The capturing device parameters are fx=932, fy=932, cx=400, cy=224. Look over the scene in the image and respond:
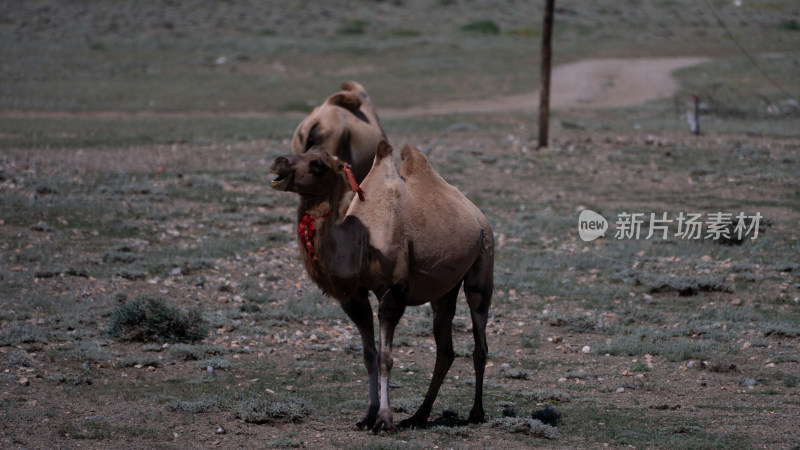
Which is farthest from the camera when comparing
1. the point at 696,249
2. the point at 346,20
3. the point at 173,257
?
the point at 346,20

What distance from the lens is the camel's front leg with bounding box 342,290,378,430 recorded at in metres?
8.19

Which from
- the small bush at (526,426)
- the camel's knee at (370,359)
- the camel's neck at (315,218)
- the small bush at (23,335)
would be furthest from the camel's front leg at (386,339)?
the small bush at (23,335)

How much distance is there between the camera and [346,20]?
63.7m

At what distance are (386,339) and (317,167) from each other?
1.63 meters

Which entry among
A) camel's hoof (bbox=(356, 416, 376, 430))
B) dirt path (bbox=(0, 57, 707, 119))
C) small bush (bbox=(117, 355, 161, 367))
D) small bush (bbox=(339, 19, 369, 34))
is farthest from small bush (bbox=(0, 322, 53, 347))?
small bush (bbox=(339, 19, 369, 34))

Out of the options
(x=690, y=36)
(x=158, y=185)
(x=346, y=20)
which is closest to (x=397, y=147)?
(x=158, y=185)

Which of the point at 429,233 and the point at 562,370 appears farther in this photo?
the point at 562,370

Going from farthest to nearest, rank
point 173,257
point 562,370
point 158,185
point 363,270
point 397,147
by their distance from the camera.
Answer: point 397,147 < point 158,185 < point 173,257 < point 562,370 < point 363,270

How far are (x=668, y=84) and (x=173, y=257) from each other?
33306 mm

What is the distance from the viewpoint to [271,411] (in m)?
8.73

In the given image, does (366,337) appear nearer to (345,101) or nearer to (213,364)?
(213,364)

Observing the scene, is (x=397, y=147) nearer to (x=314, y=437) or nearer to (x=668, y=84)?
(x=314, y=437)

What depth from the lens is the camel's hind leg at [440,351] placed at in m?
8.59

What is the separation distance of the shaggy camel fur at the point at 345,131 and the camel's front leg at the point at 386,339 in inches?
241
